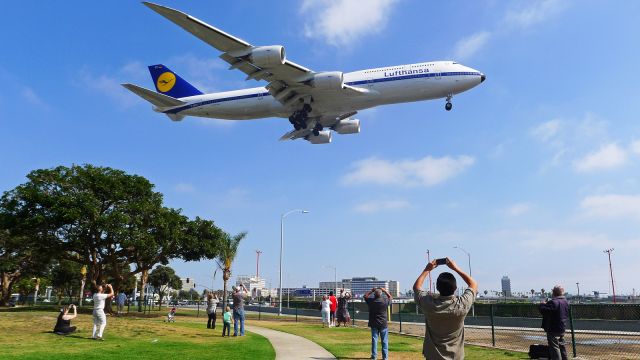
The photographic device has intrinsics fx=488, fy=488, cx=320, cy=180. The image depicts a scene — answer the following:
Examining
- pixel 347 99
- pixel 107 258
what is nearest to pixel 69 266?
pixel 107 258

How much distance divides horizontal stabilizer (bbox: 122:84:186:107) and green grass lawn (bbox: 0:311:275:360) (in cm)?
1511

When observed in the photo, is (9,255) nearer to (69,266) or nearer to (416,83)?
(69,266)

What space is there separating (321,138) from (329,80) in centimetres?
757

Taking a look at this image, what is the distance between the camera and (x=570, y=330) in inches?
558

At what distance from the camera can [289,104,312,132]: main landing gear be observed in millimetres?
27967

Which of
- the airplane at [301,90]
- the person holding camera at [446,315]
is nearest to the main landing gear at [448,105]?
the airplane at [301,90]

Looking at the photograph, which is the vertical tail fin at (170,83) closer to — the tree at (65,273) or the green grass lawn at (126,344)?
the green grass lawn at (126,344)

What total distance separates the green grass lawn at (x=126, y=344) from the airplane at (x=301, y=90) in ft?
43.2

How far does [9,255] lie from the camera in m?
38.8

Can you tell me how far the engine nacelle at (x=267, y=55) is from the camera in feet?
75.9

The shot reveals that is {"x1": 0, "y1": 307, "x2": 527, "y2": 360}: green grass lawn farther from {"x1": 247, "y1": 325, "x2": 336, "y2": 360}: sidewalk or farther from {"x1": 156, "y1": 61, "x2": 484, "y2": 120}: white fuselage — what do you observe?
{"x1": 156, "y1": 61, "x2": 484, "y2": 120}: white fuselage

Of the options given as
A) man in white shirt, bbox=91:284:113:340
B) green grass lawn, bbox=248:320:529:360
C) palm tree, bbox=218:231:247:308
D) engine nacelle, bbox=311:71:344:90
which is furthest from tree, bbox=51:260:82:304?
green grass lawn, bbox=248:320:529:360

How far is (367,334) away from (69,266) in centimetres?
5335

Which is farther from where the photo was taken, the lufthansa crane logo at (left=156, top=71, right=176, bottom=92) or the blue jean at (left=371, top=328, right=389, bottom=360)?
the lufthansa crane logo at (left=156, top=71, right=176, bottom=92)
